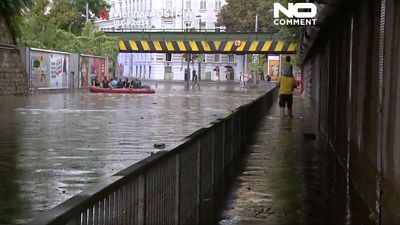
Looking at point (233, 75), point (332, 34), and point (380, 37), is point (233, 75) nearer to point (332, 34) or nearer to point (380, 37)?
point (332, 34)

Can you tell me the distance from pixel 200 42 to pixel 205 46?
739 millimetres

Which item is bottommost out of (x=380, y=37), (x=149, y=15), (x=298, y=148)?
(x=298, y=148)

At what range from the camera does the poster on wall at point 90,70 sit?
169 feet

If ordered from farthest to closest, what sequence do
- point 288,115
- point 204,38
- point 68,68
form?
point 204,38 < point 68,68 < point 288,115

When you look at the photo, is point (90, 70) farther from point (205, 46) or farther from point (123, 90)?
point (205, 46)

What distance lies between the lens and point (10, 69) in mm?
37344

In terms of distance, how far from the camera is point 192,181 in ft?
24.4

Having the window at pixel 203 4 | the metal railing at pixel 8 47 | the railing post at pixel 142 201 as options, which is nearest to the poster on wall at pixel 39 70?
the metal railing at pixel 8 47

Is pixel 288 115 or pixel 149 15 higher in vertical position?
pixel 149 15

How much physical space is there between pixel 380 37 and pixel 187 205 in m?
2.92

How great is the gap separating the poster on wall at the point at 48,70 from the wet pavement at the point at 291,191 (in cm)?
2880

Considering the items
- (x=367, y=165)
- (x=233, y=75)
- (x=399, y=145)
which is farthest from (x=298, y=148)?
(x=233, y=75)

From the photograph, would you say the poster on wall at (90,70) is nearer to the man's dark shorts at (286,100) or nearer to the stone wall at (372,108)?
the man's dark shorts at (286,100)

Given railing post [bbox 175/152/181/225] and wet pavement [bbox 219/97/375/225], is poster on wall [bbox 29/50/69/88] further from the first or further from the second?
railing post [bbox 175/152/181/225]
